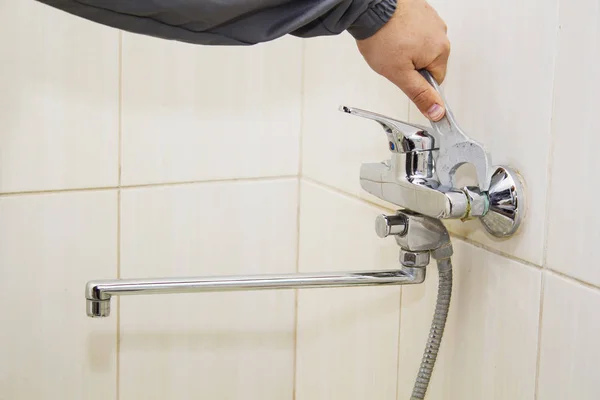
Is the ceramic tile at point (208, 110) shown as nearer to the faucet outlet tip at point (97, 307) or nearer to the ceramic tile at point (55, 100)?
the ceramic tile at point (55, 100)

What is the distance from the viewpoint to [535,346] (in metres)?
0.60

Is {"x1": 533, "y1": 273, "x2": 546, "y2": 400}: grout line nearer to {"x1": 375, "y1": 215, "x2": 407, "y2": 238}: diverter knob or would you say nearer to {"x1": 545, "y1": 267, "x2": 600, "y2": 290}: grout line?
{"x1": 545, "y1": 267, "x2": 600, "y2": 290}: grout line

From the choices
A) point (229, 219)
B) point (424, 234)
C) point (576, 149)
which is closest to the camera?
point (576, 149)

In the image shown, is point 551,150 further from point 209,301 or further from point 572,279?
point 209,301

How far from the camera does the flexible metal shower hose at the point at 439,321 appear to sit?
65cm

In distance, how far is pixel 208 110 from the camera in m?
0.95

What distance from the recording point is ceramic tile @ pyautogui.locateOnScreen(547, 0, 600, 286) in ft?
1.75

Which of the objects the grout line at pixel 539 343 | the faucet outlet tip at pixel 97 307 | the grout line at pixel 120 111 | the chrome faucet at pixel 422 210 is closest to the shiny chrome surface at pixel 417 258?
the chrome faucet at pixel 422 210

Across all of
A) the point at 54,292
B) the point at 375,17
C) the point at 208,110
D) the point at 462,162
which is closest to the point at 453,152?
the point at 462,162

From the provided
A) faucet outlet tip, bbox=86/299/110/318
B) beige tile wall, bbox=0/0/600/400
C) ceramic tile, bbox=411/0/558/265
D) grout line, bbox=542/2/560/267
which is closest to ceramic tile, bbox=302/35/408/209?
beige tile wall, bbox=0/0/600/400

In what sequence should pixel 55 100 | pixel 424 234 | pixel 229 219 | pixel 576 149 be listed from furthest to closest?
pixel 229 219 < pixel 55 100 < pixel 424 234 < pixel 576 149

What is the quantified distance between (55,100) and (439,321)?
0.52m

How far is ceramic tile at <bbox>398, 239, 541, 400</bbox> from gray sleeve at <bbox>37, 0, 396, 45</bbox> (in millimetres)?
238

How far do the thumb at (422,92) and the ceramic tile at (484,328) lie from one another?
14 cm
